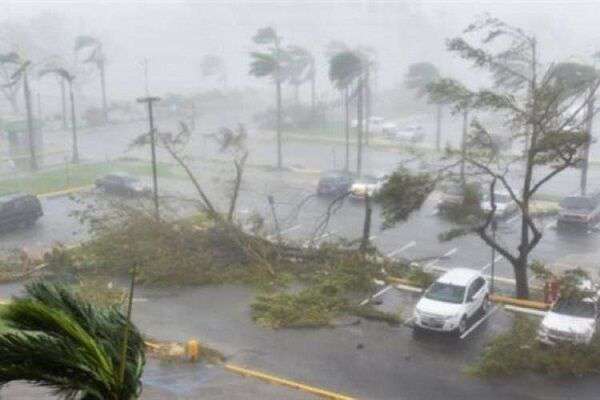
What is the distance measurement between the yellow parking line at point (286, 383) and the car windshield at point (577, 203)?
1886 cm

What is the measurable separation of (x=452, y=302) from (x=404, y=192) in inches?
143

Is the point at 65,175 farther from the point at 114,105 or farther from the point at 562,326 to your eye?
the point at 562,326

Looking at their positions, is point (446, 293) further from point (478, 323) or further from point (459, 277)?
point (478, 323)

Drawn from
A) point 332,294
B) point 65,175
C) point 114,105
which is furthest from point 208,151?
point 332,294

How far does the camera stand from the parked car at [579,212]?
105 ft

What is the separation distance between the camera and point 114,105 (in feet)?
235

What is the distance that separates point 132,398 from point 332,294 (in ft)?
52.7

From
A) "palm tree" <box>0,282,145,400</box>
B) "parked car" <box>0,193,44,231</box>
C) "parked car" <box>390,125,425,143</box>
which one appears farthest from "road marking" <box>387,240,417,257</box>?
"parked car" <box>390,125,425,143</box>

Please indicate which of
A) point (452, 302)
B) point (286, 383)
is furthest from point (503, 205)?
point (286, 383)

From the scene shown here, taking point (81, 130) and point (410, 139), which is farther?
point (81, 130)

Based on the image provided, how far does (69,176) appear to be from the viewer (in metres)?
44.6

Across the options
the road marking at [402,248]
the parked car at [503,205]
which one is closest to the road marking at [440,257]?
the road marking at [402,248]

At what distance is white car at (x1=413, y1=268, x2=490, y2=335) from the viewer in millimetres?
20031

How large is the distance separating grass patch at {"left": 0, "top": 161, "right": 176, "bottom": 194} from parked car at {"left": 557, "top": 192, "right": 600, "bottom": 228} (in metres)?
21.6
